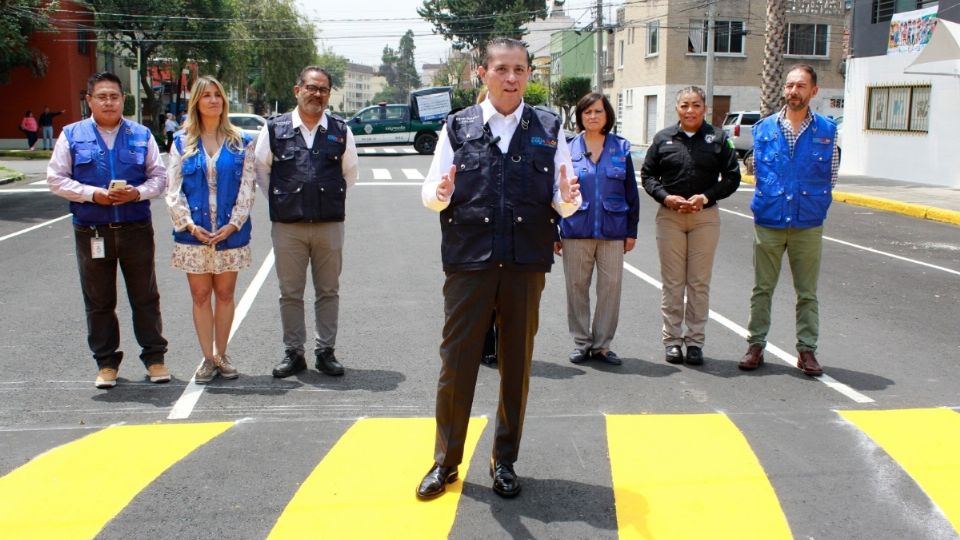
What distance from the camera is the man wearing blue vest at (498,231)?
4055 mm

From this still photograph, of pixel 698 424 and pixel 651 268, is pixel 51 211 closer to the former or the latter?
pixel 651 268

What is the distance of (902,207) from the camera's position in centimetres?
1738

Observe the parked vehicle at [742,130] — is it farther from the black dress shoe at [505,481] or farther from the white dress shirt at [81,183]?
the black dress shoe at [505,481]

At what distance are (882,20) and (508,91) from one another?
23.2 m

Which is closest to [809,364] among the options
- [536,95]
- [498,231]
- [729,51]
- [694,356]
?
[694,356]

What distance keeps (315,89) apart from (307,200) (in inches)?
28.8

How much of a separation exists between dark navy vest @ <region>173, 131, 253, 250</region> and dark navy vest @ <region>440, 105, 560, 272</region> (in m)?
2.34

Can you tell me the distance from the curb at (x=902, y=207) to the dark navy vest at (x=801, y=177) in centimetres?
1116

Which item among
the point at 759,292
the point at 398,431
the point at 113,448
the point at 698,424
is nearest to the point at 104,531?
the point at 113,448

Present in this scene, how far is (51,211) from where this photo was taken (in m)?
16.6

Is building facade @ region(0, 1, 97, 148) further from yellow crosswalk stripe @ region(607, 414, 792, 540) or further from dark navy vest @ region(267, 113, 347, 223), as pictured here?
yellow crosswalk stripe @ region(607, 414, 792, 540)

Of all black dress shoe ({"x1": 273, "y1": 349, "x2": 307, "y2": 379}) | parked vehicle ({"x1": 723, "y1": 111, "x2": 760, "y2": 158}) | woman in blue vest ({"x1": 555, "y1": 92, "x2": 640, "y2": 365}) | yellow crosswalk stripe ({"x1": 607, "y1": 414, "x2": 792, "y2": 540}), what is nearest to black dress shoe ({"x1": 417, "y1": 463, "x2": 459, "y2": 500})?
yellow crosswalk stripe ({"x1": 607, "y1": 414, "x2": 792, "y2": 540})

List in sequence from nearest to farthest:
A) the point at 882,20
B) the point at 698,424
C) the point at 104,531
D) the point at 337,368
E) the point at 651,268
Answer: the point at 104,531, the point at 698,424, the point at 337,368, the point at 651,268, the point at 882,20

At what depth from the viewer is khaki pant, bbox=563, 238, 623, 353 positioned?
6707 millimetres
